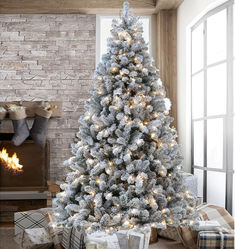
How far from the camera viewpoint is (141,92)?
1.96 meters

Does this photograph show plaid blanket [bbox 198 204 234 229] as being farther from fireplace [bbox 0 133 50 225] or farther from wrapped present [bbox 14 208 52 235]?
fireplace [bbox 0 133 50 225]

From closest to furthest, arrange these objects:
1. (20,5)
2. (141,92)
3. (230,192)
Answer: (141,92)
(230,192)
(20,5)

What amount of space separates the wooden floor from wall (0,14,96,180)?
2.51 ft

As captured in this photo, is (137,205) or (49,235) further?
(49,235)

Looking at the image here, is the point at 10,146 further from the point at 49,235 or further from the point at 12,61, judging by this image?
the point at 49,235

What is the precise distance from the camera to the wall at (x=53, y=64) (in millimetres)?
3611

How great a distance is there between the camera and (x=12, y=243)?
9.39 feet

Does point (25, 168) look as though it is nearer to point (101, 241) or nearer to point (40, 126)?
point (40, 126)

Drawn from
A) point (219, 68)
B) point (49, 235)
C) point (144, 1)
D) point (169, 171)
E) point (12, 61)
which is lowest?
point (49, 235)

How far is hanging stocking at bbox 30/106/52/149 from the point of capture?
3387 millimetres

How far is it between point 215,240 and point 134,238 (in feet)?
1.64

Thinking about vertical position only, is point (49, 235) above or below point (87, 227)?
below

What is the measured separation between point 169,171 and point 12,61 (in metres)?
2.48

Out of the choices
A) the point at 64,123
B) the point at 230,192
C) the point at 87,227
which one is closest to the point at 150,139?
the point at 87,227
